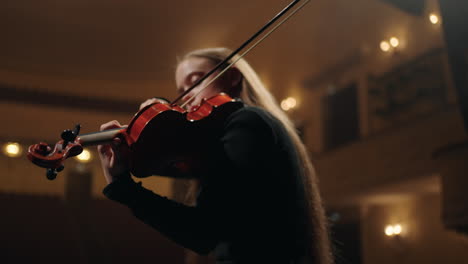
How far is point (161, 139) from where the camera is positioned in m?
1.33

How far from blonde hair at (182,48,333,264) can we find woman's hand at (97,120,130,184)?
391 millimetres

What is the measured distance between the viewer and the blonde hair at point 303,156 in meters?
1.28

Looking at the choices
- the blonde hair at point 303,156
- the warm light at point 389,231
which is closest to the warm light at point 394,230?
the warm light at point 389,231

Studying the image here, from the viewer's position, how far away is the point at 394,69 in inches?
347

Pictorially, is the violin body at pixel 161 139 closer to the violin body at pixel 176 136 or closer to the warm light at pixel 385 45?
the violin body at pixel 176 136

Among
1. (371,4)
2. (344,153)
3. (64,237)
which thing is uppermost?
(371,4)

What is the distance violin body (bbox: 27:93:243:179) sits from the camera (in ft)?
4.24

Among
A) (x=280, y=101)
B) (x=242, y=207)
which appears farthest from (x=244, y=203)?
(x=280, y=101)

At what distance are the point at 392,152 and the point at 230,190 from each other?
736 cm

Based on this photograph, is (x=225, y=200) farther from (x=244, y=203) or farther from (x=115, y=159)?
(x=115, y=159)

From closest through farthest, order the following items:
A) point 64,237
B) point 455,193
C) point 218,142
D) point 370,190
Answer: point 218,142
point 455,193
point 64,237
point 370,190

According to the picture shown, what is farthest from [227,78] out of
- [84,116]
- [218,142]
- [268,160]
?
[84,116]

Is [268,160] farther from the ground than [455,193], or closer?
closer

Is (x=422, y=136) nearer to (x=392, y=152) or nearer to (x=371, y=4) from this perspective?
(x=392, y=152)
